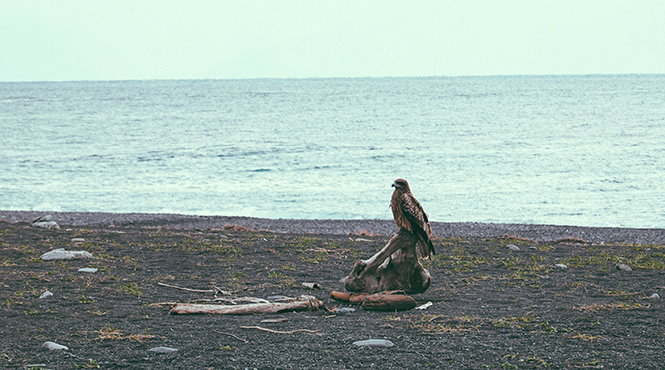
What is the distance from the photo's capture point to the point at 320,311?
25.9 ft

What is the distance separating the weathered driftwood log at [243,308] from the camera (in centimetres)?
758

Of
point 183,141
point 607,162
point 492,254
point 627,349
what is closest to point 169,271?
point 492,254

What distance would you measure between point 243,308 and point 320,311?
95 cm

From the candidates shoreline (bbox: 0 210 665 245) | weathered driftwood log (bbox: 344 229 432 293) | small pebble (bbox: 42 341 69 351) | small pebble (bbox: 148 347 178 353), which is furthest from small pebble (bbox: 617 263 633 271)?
small pebble (bbox: 42 341 69 351)

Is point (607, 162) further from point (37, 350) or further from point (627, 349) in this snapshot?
point (37, 350)

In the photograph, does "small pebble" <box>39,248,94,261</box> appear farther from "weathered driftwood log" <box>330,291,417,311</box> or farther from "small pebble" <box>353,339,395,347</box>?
"small pebble" <box>353,339,395,347</box>

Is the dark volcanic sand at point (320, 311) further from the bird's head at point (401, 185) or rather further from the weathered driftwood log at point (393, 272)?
the bird's head at point (401, 185)

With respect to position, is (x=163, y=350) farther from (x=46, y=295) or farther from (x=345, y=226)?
(x=345, y=226)

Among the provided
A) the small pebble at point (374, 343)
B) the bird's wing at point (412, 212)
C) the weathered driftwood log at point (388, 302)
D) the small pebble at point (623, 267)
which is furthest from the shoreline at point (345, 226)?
the small pebble at point (374, 343)

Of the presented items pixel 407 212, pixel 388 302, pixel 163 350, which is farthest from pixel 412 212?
pixel 163 350

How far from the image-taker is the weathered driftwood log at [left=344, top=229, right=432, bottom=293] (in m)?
8.33

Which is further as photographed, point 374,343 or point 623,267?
point 623,267

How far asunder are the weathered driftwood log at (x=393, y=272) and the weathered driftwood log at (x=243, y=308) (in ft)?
2.91

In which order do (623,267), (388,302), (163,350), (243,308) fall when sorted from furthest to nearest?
1. (623,267)
2. (388,302)
3. (243,308)
4. (163,350)
